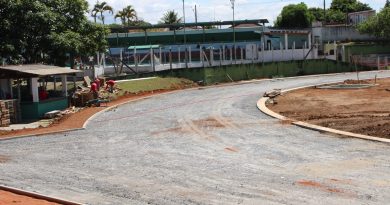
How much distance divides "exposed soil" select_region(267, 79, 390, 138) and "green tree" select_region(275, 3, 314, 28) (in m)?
53.4

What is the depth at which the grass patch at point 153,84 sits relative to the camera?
38.0m

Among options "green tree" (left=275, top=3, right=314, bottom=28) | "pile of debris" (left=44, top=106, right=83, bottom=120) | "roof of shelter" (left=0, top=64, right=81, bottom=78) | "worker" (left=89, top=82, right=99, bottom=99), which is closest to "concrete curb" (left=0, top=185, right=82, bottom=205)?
"pile of debris" (left=44, top=106, right=83, bottom=120)

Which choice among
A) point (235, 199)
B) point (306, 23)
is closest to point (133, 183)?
point (235, 199)

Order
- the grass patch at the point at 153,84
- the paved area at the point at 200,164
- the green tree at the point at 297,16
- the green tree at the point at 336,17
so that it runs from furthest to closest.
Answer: the green tree at the point at 336,17
the green tree at the point at 297,16
the grass patch at the point at 153,84
the paved area at the point at 200,164

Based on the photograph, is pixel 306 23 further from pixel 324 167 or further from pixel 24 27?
pixel 324 167

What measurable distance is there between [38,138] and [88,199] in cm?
1030

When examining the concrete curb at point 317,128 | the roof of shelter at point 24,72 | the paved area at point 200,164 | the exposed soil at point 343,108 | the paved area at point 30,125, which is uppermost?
the roof of shelter at point 24,72

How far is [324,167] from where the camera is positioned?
13.8 metres

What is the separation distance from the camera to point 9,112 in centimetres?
2561

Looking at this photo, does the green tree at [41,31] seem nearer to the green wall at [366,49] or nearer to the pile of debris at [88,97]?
the pile of debris at [88,97]

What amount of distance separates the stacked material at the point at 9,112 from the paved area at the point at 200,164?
13.0ft

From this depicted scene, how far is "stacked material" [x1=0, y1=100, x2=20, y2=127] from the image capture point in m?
24.6

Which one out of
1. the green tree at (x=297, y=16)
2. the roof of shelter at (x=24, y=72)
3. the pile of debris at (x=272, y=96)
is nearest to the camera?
the roof of shelter at (x=24, y=72)

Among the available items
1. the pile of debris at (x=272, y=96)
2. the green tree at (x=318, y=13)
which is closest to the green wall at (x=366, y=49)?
the green tree at (x=318, y=13)
